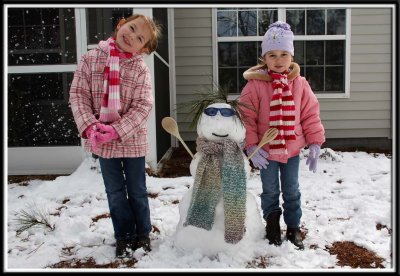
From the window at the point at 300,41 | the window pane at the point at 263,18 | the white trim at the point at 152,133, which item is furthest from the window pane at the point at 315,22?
the white trim at the point at 152,133

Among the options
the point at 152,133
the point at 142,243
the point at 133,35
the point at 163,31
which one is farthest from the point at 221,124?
the point at 163,31

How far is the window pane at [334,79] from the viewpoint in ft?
21.0

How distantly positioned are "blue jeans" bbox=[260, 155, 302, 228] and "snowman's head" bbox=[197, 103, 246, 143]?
296mm

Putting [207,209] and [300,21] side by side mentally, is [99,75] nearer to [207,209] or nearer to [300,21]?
[207,209]

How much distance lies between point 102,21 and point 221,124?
2.70 metres

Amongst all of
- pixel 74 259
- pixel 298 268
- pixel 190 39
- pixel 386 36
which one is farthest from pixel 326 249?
pixel 386 36

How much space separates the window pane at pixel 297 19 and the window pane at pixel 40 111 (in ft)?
12.0

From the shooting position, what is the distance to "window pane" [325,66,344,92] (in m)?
6.40

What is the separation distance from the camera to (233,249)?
2254 mm

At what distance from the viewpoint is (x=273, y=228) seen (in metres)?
2.44

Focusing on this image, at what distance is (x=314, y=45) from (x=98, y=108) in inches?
195

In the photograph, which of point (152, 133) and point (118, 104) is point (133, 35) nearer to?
point (118, 104)

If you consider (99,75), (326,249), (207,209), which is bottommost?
(326,249)

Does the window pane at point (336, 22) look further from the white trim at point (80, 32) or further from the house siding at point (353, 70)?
the white trim at point (80, 32)
